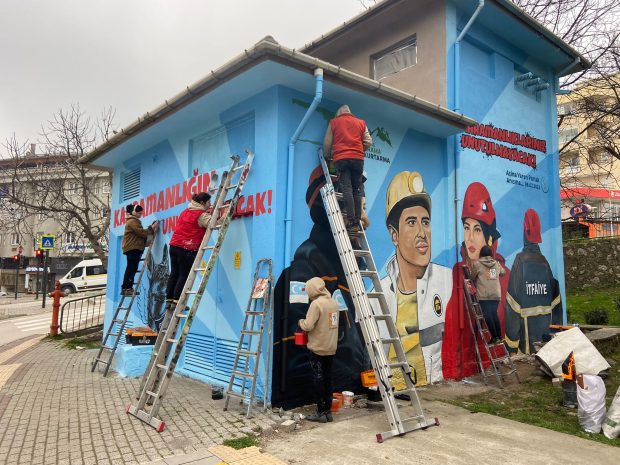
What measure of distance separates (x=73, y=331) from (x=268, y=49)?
11568 mm

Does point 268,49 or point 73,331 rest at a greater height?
point 268,49

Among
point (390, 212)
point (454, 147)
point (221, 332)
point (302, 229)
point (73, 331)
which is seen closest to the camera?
point (302, 229)

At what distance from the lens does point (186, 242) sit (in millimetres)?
6711

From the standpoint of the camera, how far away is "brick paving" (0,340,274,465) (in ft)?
14.6

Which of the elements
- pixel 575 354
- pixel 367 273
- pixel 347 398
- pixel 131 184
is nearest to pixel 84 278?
pixel 131 184

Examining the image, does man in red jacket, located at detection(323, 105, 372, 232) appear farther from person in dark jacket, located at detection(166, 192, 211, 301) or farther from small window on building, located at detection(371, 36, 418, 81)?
small window on building, located at detection(371, 36, 418, 81)

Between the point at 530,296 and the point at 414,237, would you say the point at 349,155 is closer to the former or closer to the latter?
the point at 414,237

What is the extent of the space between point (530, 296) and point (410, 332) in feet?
13.1

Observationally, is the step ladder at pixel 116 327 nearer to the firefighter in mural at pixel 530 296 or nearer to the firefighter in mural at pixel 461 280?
the firefighter in mural at pixel 461 280

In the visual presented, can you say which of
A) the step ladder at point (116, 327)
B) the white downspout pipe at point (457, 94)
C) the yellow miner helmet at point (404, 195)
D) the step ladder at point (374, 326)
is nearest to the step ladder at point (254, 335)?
the step ladder at point (374, 326)

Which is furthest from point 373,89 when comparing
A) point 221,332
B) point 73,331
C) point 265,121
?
point 73,331

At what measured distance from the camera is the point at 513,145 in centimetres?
995

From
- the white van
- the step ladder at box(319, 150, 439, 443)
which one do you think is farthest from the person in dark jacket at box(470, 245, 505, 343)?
the white van

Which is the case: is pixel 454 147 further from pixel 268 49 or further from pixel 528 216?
pixel 268 49
